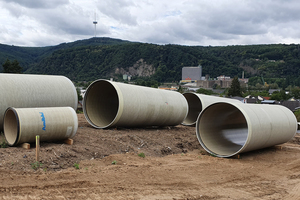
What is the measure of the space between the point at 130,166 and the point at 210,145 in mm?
5337

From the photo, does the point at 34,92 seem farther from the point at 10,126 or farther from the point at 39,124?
the point at 39,124

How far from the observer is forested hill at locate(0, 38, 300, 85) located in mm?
130000

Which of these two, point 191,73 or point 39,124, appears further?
point 191,73

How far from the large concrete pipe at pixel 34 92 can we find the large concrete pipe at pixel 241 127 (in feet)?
20.8

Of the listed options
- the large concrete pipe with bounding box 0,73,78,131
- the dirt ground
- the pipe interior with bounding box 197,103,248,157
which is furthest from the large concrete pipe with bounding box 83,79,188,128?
the pipe interior with bounding box 197,103,248,157

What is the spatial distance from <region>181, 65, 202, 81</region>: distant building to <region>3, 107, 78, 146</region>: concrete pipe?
447ft

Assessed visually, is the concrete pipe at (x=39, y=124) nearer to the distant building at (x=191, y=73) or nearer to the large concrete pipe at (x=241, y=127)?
the large concrete pipe at (x=241, y=127)

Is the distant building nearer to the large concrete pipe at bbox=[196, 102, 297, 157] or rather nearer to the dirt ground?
the large concrete pipe at bbox=[196, 102, 297, 157]

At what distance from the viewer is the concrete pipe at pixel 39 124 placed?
9.65m

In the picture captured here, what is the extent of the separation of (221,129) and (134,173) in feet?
25.1

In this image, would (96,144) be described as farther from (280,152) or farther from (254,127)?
(280,152)

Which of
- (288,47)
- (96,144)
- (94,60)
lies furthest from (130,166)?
(288,47)

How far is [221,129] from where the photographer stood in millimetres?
15109

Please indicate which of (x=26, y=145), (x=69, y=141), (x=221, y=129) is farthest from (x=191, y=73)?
(x=26, y=145)
